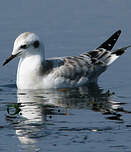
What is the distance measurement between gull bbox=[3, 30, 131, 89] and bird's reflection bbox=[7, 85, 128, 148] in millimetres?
284

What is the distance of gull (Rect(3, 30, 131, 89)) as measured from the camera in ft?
51.1

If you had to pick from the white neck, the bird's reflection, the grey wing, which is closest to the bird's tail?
the grey wing

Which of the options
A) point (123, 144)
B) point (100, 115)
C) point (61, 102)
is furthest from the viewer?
point (61, 102)

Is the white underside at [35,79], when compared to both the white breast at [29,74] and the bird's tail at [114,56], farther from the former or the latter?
the bird's tail at [114,56]

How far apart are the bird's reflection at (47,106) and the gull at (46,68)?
284 millimetres

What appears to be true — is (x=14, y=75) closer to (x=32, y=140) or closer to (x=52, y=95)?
(x=52, y=95)

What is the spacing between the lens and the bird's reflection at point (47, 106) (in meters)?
11.8

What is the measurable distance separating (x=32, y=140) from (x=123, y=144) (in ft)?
4.43

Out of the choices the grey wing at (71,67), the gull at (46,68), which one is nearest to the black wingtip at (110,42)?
the gull at (46,68)

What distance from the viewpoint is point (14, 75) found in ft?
54.7

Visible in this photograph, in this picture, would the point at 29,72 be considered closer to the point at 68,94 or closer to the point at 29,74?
the point at 29,74

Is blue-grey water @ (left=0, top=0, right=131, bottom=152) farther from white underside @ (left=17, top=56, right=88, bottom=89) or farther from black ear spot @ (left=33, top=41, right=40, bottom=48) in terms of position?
black ear spot @ (left=33, top=41, right=40, bottom=48)

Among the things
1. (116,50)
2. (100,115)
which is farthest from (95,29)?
(100,115)

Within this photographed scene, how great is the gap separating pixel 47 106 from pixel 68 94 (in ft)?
4.90
